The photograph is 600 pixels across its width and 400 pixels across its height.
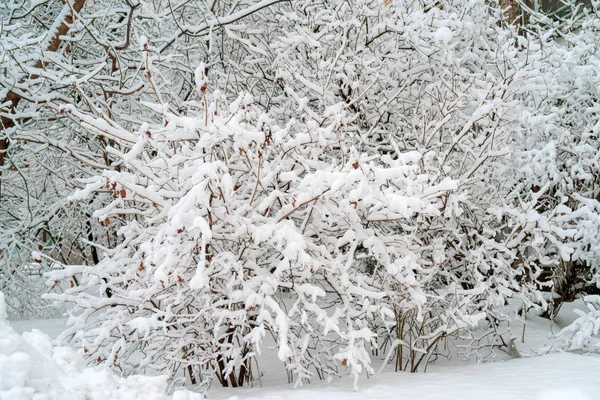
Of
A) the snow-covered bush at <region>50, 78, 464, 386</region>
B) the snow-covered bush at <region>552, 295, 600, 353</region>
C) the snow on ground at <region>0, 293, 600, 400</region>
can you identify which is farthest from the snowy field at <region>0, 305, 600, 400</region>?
the snow-covered bush at <region>552, 295, 600, 353</region>

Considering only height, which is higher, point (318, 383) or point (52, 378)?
point (52, 378)

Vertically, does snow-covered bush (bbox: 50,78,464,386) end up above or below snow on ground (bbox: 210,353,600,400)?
above

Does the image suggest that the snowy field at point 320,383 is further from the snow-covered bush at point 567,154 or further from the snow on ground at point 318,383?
the snow-covered bush at point 567,154

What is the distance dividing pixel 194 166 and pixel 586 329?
4.40 m

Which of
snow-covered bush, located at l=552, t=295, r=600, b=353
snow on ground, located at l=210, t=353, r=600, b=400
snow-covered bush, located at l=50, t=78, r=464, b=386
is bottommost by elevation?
snow on ground, located at l=210, t=353, r=600, b=400

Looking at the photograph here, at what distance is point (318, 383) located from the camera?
471 centimetres

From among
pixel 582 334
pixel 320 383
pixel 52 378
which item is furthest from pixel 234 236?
pixel 582 334

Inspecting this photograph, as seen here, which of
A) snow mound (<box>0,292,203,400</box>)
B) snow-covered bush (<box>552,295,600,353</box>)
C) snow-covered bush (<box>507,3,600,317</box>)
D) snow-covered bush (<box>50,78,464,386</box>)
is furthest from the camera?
snow-covered bush (<box>507,3,600,317</box>)

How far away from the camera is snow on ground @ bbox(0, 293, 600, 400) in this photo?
2.01 meters

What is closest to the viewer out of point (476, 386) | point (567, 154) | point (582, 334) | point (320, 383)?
point (476, 386)

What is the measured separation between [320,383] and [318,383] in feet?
0.10

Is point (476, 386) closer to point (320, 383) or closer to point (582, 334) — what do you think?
point (320, 383)

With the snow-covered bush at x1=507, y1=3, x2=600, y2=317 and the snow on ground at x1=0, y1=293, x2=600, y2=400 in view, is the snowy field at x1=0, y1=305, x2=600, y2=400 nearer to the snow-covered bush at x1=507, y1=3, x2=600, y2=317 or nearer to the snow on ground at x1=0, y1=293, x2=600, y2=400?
the snow on ground at x1=0, y1=293, x2=600, y2=400

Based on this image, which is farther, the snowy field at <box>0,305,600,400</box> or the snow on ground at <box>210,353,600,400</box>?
the snow on ground at <box>210,353,600,400</box>
